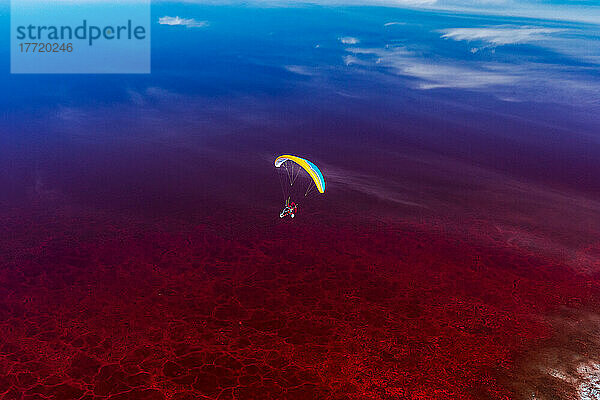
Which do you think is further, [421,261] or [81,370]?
[421,261]

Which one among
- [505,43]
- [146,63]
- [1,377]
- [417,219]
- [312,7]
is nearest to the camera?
[1,377]

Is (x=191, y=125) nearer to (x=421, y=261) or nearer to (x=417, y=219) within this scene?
(x=417, y=219)

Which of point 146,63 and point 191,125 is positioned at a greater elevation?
point 146,63

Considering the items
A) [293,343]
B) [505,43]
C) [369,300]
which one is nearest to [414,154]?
[369,300]

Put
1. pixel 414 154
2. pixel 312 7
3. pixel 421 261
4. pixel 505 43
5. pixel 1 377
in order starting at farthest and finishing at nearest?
pixel 312 7, pixel 505 43, pixel 414 154, pixel 421 261, pixel 1 377

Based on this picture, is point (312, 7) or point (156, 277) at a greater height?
point (312, 7)

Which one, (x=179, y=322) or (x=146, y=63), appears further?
(x=146, y=63)

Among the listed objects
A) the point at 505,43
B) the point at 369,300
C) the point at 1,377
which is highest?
the point at 505,43

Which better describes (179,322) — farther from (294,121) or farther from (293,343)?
(294,121)

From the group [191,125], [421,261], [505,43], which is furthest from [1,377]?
[505,43]
